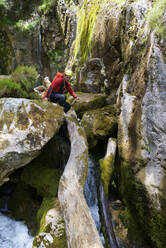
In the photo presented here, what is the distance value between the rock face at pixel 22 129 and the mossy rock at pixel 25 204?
4.79 feet

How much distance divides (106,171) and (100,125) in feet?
5.37

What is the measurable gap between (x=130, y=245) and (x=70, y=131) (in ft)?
9.62

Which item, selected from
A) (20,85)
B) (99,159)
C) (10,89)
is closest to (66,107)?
(20,85)

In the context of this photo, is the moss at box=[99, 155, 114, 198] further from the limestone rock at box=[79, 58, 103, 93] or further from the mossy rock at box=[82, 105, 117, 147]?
the limestone rock at box=[79, 58, 103, 93]

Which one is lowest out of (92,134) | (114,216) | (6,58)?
(114,216)

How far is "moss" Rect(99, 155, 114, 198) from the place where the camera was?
393cm

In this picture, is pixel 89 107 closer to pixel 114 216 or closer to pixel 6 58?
pixel 114 216

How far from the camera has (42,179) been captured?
4.79 m

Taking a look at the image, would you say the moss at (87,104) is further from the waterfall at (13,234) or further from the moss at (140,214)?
the waterfall at (13,234)

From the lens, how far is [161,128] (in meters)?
3.39

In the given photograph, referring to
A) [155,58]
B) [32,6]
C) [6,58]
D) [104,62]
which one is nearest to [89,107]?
[104,62]

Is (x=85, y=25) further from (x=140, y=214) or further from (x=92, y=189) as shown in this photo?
(x=140, y=214)

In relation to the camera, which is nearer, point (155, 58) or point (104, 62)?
point (155, 58)

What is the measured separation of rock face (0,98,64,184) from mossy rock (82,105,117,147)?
39.4 inches
